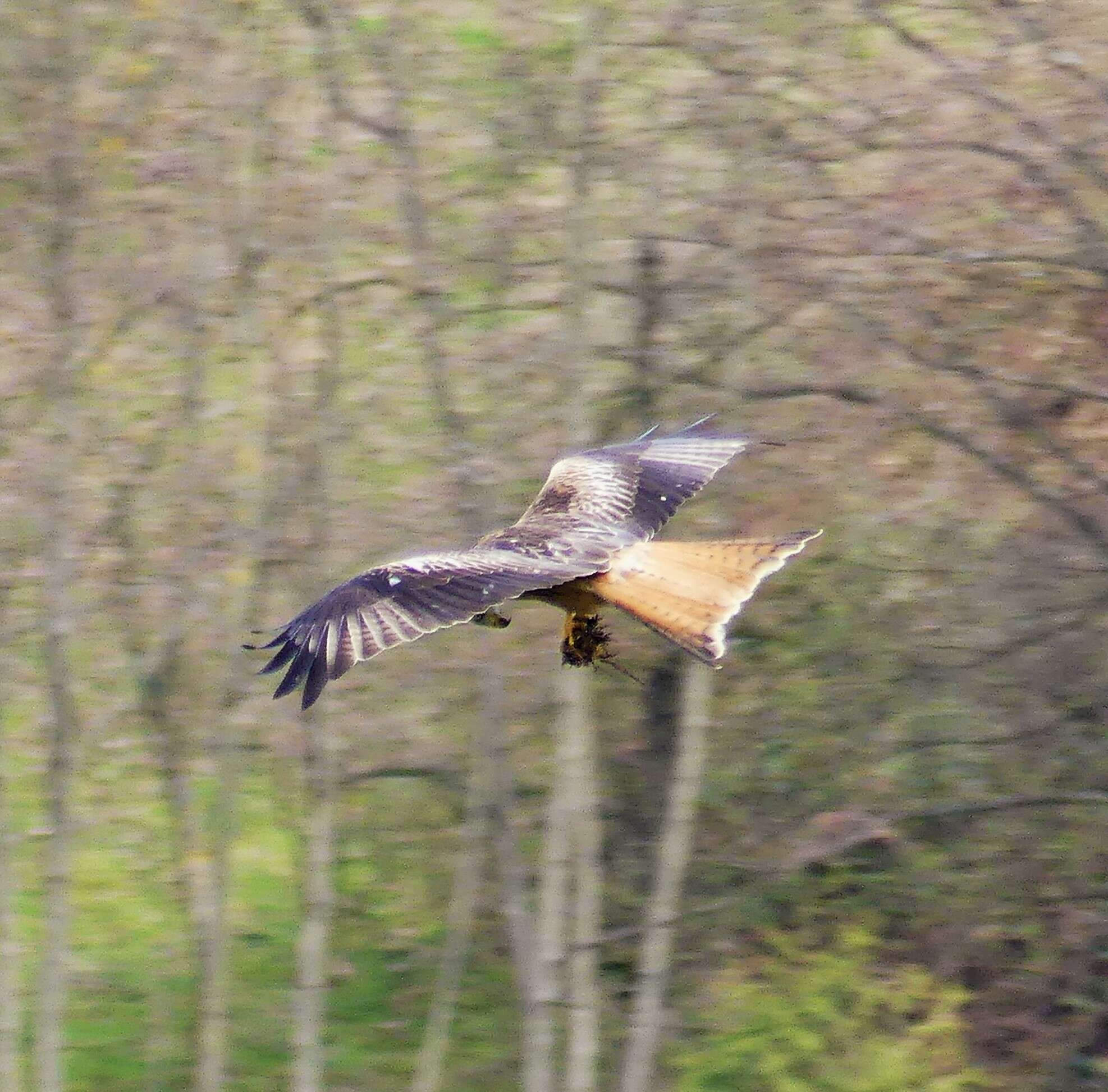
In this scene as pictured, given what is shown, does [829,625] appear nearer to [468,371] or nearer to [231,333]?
[468,371]

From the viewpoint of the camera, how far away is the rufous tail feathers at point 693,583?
489cm

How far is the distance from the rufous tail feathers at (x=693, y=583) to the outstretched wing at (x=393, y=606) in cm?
14

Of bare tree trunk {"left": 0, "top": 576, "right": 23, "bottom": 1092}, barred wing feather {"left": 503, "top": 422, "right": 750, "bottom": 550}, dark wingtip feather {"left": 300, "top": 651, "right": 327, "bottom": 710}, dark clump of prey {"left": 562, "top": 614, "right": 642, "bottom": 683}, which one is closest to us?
dark wingtip feather {"left": 300, "top": 651, "right": 327, "bottom": 710}

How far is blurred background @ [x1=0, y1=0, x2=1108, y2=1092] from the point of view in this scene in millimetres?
7047

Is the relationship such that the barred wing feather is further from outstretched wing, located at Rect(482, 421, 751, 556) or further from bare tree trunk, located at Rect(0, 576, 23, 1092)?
bare tree trunk, located at Rect(0, 576, 23, 1092)

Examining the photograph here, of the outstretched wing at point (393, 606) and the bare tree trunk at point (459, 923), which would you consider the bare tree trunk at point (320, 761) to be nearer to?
the bare tree trunk at point (459, 923)

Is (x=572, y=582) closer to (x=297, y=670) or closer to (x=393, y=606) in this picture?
(x=393, y=606)

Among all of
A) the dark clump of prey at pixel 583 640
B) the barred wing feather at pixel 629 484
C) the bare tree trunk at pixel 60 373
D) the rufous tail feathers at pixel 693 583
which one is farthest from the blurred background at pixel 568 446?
the rufous tail feathers at pixel 693 583

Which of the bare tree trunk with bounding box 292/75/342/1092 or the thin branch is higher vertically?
the thin branch

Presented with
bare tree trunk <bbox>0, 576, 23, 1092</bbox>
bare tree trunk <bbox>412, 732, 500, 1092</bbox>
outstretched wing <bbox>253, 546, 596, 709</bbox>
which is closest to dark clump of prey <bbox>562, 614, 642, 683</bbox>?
outstretched wing <bbox>253, 546, 596, 709</bbox>

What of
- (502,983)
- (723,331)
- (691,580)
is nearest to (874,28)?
(723,331)

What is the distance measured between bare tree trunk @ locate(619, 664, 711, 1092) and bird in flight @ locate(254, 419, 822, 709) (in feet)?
3.76

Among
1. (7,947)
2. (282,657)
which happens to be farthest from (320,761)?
(282,657)

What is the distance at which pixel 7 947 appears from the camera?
295 inches
